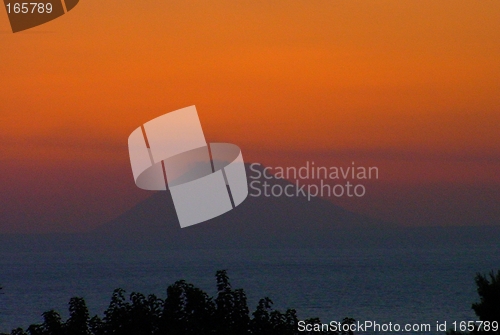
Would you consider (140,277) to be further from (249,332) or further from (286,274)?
(249,332)

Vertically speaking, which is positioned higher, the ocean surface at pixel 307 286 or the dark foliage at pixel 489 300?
the ocean surface at pixel 307 286

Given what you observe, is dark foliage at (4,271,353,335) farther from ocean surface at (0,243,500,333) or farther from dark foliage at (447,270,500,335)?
ocean surface at (0,243,500,333)

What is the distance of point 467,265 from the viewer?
426ft

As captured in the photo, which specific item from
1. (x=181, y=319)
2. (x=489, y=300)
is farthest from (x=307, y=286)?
(x=489, y=300)

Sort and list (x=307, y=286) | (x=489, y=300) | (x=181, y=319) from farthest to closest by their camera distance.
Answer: (x=307, y=286), (x=181, y=319), (x=489, y=300)

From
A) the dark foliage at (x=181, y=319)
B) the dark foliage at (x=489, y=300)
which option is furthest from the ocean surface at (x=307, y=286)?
the dark foliage at (x=489, y=300)

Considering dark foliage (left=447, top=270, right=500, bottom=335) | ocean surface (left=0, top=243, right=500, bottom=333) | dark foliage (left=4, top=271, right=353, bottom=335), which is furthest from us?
ocean surface (left=0, top=243, right=500, bottom=333)

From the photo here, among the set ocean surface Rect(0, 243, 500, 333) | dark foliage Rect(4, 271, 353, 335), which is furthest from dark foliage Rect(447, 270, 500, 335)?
ocean surface Rect(0, 243, 500, 333)

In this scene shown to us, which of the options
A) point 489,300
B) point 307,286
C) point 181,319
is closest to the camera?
point 489,300

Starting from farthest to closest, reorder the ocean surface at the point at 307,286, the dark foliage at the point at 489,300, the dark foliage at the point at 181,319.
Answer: the ocean surface at the point at 307,286
the dark foliage at the point at 181,319
the dark foliage at the point at 489,300

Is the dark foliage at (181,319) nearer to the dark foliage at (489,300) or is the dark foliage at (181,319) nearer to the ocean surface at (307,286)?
the dark foliage at (489,300)

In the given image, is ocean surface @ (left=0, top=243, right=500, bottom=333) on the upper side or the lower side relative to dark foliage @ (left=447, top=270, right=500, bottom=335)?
upper

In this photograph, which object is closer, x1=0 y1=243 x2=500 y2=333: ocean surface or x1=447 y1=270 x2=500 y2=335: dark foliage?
x1=447 y1=270 x2=500 y2=335: dark foliage

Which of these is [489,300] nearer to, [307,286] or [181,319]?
[181,319]
